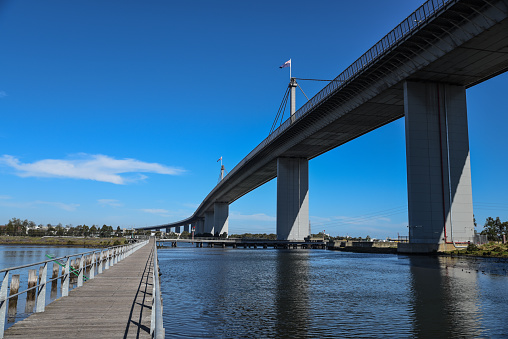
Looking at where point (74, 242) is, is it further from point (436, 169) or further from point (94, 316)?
point (94, 316)

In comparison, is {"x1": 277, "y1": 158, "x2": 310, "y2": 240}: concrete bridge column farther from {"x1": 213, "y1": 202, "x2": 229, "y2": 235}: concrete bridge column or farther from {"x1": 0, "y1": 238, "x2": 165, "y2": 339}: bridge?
{"x1": 0, "y1": 238, "x2": 165, "y2": 339}: bridge

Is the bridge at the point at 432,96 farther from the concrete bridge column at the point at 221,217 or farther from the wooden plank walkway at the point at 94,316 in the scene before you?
the concrete bridge column at the point at 221,217

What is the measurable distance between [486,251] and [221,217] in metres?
127

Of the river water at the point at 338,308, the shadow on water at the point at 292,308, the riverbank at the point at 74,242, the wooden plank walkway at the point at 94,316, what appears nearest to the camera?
the wooden plank walkway at the point at 94,316

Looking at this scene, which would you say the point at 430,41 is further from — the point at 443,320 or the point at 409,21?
the point at 443,320

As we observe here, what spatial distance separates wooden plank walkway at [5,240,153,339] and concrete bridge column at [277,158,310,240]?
74316 mm

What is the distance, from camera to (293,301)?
16.8m

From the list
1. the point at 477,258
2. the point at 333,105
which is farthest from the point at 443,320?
the point at 333,105

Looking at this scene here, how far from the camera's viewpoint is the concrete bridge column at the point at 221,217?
159375 millimetres

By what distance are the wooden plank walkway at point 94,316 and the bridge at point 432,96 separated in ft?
118

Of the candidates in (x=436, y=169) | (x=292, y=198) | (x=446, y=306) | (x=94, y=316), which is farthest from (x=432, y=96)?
(x=94, y=316)

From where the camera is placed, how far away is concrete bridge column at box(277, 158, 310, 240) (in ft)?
290

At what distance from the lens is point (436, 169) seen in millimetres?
46781

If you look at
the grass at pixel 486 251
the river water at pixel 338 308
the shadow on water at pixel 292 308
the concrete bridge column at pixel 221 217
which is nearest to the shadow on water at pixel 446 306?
the river water at pixel 338 308
